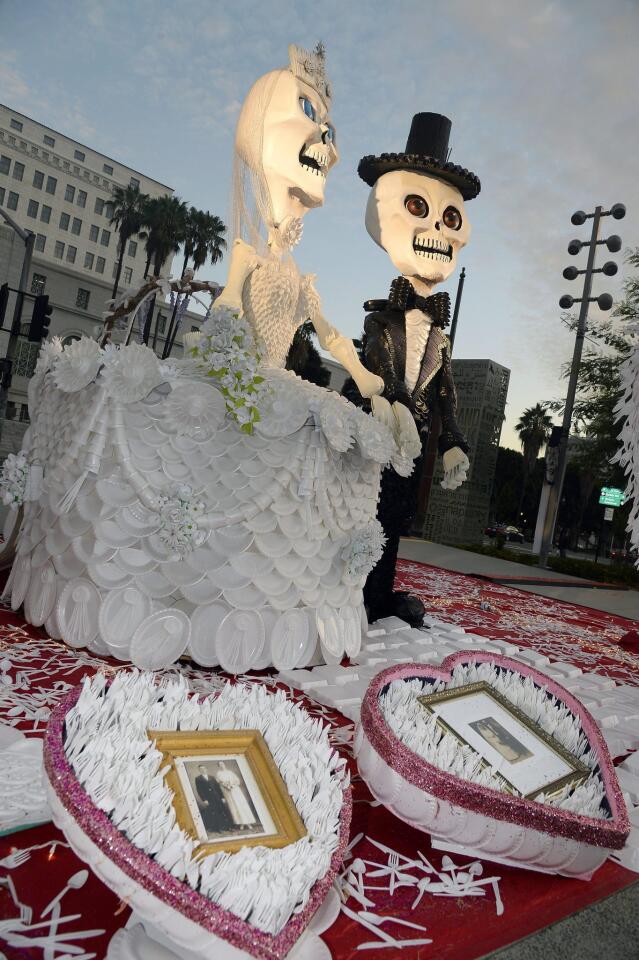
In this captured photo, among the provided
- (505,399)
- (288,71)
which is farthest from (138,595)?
(505,399)

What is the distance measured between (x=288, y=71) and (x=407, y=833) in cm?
329

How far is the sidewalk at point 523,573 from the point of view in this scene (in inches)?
307

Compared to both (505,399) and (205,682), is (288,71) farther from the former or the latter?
(505,399)

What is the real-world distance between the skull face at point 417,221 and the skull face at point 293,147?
669mm

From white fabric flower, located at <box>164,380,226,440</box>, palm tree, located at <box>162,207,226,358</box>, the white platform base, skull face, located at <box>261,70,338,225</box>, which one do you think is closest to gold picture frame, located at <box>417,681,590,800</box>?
the white platform base

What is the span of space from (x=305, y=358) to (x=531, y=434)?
69.1 ft

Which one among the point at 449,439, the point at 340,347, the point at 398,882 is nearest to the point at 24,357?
the point at 449,439

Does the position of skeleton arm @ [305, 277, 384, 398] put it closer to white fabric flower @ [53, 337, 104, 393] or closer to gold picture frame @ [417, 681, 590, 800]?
white fabric flower @ [53, 337, 104, 393]

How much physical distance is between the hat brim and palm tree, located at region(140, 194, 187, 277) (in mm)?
27444

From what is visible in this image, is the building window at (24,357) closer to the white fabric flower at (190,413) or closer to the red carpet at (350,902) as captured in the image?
the white fabric flower at (190,413)

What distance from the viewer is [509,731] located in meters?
1.72

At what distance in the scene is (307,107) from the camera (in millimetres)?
3205

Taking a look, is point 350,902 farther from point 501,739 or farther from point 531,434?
point 531,434

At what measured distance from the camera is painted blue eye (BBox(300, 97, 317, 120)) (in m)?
3.19
